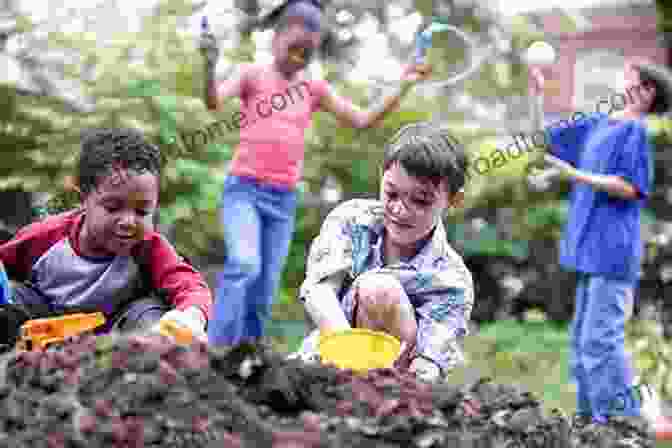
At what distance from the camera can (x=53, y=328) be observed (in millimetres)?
2279

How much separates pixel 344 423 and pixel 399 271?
1.38m

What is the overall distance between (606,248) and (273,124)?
1664 mm

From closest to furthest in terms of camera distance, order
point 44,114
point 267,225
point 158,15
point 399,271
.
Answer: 1. point 399,271
2. point 267,225
3. point 44,114
4. point 158,15

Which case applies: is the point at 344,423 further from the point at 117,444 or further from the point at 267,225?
the point at 267,225

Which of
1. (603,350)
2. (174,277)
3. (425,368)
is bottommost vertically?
(603,350)

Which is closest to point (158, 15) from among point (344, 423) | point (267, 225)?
point (267, 225)

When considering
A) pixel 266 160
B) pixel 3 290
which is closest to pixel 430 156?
pixel 3 290

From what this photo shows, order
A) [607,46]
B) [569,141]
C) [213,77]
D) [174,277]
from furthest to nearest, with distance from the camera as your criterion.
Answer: [607,46]
[569,141]
[213,77]
[174,277]

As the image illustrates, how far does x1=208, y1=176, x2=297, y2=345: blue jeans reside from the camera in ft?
14.3

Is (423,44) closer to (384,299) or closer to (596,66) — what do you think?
(384,299)

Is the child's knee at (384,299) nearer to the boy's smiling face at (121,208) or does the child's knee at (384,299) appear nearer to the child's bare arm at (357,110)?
the boy's smiling face at (121,208)

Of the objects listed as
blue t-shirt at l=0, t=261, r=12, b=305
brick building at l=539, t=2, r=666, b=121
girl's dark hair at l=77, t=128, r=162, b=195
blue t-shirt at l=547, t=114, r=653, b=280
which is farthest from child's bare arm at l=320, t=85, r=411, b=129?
brick building at l=539, t=2, r=666, b=121

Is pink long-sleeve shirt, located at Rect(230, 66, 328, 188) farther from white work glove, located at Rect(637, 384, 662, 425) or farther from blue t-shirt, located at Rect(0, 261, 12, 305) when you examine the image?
white work glove, located at Rect(637, 384, 662, 425)

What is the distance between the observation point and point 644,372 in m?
5.38
